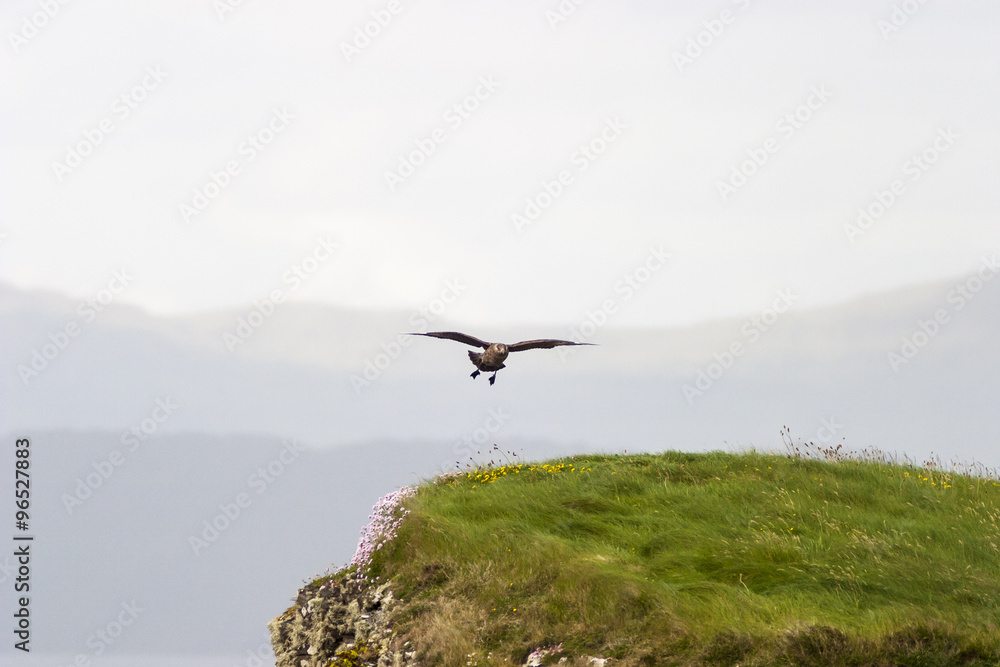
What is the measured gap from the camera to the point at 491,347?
67.2ft

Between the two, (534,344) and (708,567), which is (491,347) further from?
(708,567)

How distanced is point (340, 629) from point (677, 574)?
7.22 meters

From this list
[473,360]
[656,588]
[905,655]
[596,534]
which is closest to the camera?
[905,655]

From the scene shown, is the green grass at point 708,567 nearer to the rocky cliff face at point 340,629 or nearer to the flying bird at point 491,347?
the rocky cliff face at point 340,629

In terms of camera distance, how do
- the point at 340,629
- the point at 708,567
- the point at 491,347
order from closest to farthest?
the point at 708,567
the point at 340,629
the point at 491,347

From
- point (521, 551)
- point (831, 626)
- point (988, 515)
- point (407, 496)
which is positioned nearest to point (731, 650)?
point (831, 626)

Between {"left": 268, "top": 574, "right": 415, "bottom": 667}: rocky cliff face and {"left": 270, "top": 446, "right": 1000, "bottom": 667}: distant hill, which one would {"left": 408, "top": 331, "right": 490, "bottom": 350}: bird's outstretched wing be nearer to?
{"left": 270, "top": 446, "right": 1000, "bottom": 667}: distant hill

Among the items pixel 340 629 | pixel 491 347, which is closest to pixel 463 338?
pixel 491 347

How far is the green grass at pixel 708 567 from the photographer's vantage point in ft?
46.8

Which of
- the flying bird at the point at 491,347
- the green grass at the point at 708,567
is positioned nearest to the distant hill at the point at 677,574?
the green grass at the point at 708,567

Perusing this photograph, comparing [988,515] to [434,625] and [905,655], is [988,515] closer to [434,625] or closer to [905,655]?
[905,655]

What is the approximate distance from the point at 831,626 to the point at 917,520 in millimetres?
5903

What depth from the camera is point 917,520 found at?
1870cm

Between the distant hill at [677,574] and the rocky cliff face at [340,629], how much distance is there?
4cm
